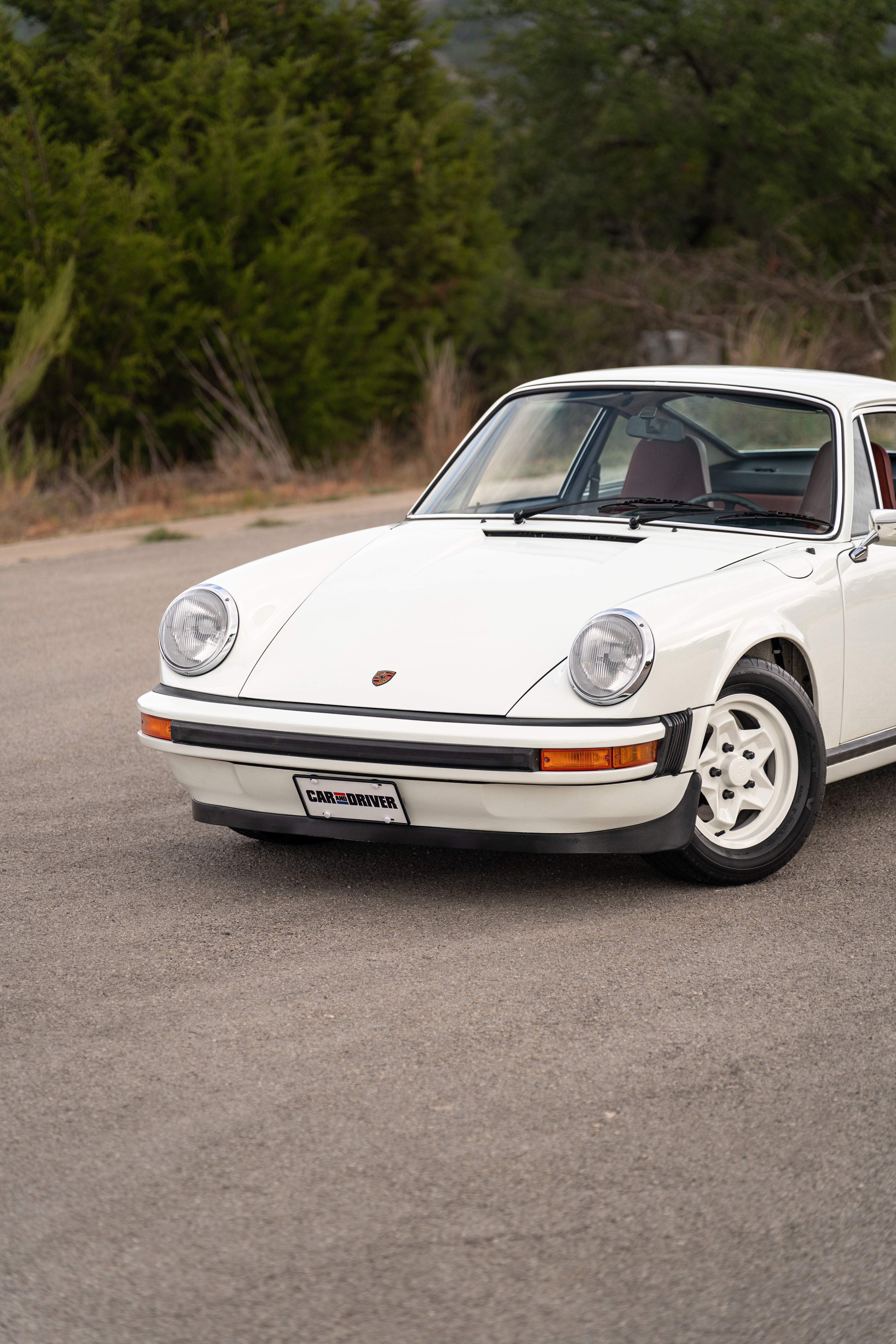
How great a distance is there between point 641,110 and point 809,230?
5.11 meters

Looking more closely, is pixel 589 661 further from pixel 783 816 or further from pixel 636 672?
pixel 783 816

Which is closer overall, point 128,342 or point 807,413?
point 807,413

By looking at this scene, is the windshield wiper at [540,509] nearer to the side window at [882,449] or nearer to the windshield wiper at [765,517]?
the windshield wiper at [765,517]

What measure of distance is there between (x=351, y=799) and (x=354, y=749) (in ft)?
0.55

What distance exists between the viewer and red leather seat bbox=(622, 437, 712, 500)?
18.1 feet

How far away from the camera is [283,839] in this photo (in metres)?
5.19

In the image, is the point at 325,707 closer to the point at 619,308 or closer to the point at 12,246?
the point at 12,246

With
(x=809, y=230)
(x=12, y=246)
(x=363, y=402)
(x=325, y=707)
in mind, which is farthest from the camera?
(x=809, y=230)

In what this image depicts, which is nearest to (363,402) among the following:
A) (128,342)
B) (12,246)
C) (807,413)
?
(128,342)

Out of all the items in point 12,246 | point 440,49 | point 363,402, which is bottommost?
point 363,402

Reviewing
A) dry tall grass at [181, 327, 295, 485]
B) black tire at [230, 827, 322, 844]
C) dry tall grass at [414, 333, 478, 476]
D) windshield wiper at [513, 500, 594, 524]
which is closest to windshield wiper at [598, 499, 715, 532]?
windshield wiper at [513, 500, 594, 524]

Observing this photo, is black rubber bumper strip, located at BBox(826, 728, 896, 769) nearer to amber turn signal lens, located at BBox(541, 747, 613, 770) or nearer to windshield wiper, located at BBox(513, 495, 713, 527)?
windshield wiper, located at BBox(513, 495, 713, 527)

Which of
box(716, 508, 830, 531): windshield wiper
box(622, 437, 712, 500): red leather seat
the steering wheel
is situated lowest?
box(716, 508, 830, 531): windshield wiper

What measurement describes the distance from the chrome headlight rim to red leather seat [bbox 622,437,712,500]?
125 centimetres
